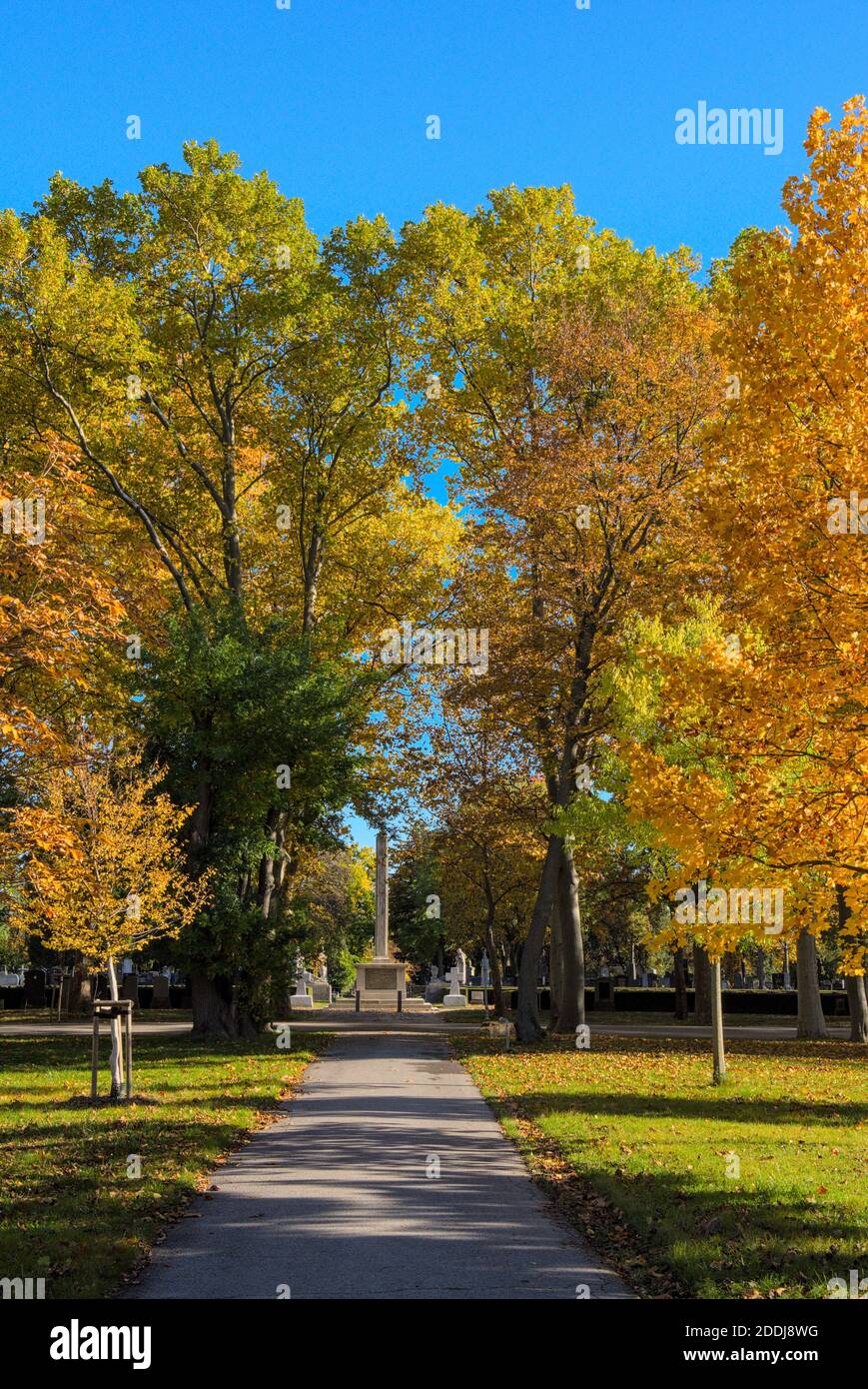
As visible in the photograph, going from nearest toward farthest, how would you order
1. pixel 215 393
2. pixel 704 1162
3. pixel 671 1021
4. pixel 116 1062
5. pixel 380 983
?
pixel 704 1162 < pixel 116 1062 < pixel 215 393 < pixel 671 1021 < pixel 380 983

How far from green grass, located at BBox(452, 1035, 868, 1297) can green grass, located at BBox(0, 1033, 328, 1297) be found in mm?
3030

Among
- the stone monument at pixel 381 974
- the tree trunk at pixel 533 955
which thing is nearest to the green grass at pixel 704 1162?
the tree trunk at pixel 533 955

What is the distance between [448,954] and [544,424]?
64.5 m

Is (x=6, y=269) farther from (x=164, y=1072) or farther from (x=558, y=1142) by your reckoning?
(x=558, y=1142)

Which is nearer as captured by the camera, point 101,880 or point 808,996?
point 101,880

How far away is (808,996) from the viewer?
94.7 feet

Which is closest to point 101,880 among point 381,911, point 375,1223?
point 375,1223

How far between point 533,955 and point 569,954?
3582 mm

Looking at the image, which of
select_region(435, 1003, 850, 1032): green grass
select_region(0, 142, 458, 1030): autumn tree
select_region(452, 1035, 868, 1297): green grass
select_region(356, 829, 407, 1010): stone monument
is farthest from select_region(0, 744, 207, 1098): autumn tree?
select_region(356, 829, 407, 1010): stone monument

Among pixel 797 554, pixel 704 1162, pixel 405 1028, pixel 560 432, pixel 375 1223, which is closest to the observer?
pixel 375 1223

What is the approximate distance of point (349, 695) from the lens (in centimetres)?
2675

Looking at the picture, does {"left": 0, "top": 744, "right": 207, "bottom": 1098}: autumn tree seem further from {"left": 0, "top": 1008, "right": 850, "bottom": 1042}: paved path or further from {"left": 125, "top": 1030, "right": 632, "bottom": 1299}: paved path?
{"left": 0, "top": 1008, "right": 850, "bottom": 1042}: paved path

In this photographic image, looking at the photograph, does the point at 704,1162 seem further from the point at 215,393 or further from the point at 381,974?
the point at 381,974

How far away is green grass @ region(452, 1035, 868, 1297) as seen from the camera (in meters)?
7.23
